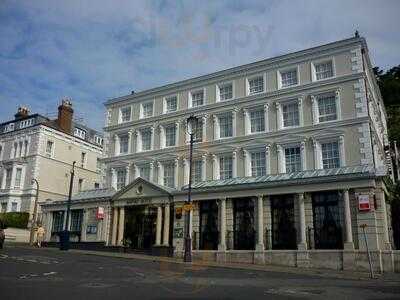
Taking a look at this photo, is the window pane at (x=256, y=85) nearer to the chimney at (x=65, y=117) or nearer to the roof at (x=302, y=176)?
the roof at (x=302, y=176)

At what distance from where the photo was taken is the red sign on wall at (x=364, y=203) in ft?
81.7

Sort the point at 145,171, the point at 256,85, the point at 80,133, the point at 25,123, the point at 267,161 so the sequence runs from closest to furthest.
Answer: the point at 267,161 → the point at 256,85 → the point at 145,171 → the point at 25,123 → the point at 80,133

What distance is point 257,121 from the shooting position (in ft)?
115

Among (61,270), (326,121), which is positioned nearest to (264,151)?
(326,121)

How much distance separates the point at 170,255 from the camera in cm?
3197

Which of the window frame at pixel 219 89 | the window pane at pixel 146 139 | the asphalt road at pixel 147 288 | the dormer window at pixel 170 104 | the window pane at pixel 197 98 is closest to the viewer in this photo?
the asphalt road at pixel 147 288

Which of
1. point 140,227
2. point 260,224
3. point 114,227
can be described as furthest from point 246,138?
point 114,227

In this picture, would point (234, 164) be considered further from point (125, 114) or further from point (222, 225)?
point (125, 114)

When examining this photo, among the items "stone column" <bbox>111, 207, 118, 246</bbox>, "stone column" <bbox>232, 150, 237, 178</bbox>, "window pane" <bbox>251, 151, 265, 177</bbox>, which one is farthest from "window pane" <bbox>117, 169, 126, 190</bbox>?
"window pane" <bbox>251, 151, 265, 177</bbox>

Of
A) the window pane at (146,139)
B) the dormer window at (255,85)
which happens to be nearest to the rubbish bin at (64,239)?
the window pane at (146,139)

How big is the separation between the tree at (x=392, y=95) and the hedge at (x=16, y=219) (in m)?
40.8

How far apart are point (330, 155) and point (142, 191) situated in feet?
48.1

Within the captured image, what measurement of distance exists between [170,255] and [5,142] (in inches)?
1359

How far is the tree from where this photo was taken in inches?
1841
